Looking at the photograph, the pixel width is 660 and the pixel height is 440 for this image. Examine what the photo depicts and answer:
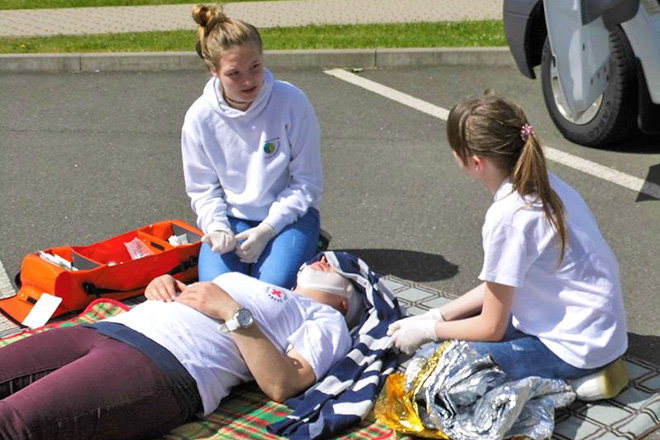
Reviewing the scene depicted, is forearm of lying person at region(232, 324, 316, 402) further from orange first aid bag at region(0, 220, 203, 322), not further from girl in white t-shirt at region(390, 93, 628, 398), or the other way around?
orange first aid bag at region(0, 220, 203, 322)

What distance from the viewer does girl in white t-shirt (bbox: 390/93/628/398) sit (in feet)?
11.1

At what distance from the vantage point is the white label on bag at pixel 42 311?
445 cm

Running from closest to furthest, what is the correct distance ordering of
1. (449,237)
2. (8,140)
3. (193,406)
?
(193,406) < (449,237) < (8,140)

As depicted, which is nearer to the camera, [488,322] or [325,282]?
[488,322]

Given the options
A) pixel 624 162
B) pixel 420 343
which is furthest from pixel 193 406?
pixel 624 162

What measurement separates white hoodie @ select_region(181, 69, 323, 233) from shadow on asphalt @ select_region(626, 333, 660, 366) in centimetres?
156

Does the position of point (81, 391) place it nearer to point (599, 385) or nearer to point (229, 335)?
point (229, 335)

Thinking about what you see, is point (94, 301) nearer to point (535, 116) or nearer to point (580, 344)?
point (580, 344)

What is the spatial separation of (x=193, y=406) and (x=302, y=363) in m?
0.44

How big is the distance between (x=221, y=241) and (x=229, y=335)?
0.95 metres

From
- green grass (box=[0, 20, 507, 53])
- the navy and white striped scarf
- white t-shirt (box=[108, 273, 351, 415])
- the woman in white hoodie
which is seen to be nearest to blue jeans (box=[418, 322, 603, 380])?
the navy and white striped scarf

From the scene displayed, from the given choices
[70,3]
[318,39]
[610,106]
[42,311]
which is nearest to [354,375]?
[42,311]

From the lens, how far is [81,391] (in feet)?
10.7

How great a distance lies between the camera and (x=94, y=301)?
4.51m
